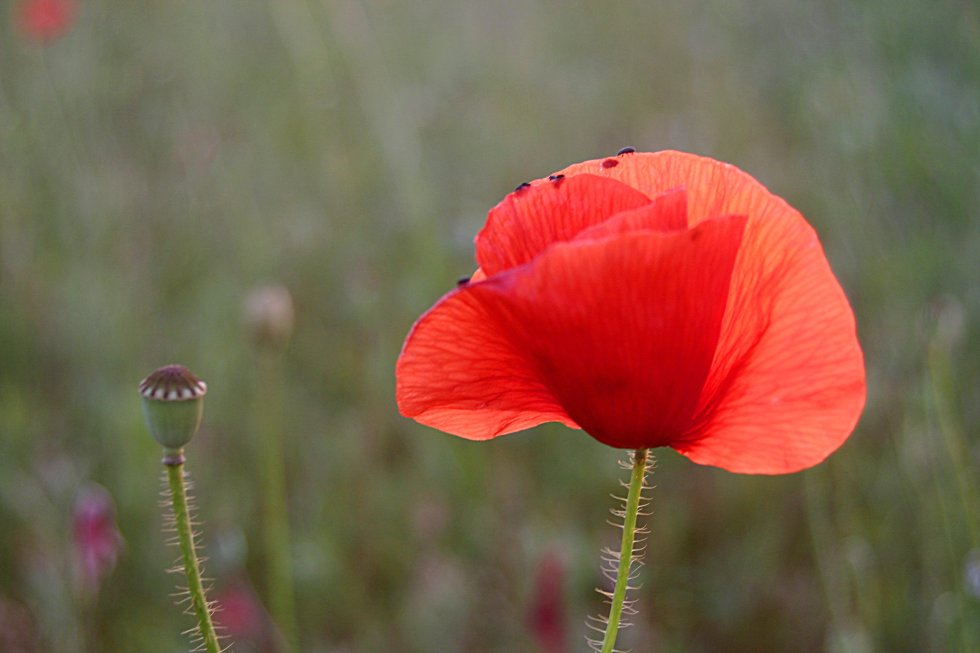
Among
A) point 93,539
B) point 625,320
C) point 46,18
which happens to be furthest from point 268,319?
point 46,18

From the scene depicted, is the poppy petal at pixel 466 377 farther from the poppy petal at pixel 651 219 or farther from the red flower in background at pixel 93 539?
the red flower in background at pixel 93 539

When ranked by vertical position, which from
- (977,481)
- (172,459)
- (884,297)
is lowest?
(977,481)

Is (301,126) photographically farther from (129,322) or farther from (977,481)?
(977,481)

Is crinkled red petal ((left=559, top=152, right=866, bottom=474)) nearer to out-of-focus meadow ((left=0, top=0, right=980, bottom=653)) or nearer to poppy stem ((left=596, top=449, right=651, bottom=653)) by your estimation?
poppy stem ((left=596, top=449, right=651, bottom=653))

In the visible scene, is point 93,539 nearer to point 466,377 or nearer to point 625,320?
point 466,377

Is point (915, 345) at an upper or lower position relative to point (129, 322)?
lower

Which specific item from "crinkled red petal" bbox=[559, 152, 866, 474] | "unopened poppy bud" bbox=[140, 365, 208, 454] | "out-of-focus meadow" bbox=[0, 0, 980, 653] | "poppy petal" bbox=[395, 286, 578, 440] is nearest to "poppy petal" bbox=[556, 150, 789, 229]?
"crinkled red petal" bbox=[559, 152, 866, 474]

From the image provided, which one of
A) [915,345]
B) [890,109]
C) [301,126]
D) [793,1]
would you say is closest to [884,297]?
[915,345]
